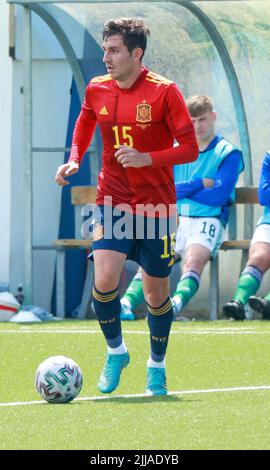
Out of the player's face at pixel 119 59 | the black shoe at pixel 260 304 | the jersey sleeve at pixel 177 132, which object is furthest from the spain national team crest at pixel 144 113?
the black shoe at pixel 260 304

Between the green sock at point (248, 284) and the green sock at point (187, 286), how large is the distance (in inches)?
14.9

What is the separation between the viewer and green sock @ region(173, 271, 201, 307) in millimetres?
11992

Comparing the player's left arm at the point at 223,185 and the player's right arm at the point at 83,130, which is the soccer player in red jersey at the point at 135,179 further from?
the player's left arm at the point at 223,185

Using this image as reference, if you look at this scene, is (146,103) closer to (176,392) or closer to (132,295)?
(176,392)

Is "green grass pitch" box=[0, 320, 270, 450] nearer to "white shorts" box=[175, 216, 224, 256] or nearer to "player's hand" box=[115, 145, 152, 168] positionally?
"white shorts" box=[175, 216, 224, 256]

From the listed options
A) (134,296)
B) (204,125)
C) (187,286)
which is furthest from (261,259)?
(204,125)

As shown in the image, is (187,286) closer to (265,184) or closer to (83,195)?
(265,184)

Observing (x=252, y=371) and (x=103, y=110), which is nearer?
(x=103, y=110)

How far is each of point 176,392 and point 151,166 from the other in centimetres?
131

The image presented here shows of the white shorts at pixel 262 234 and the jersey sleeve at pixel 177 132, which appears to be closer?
the jersey sleeve at pixel 177 132

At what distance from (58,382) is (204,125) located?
5644 millimetres

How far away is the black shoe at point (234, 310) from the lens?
468 inches

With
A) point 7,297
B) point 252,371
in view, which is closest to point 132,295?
point 7,297
